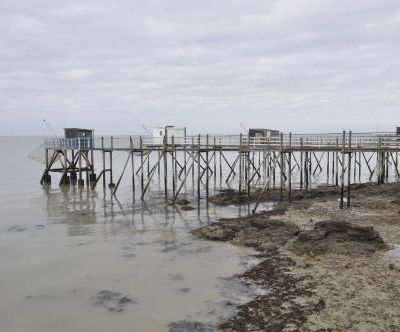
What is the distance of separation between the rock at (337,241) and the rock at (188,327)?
20.2 ft

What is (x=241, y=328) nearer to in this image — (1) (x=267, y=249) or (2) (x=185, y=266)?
(2) (x=185, y=266)

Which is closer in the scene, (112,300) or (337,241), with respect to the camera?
(112,300)

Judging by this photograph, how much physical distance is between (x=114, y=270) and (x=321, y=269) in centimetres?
684

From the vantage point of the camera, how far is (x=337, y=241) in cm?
1603

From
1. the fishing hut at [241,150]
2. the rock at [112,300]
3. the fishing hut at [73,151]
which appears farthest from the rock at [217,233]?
the fishing hut at [73,151]

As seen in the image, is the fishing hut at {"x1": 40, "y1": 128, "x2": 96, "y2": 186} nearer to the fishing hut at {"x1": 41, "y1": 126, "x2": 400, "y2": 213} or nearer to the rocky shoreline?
the fishing hut at {"x1": 41, "y1": 126, "x2": 400, "y2": 213}

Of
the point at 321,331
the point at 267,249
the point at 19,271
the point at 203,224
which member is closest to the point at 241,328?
the point at 321,331

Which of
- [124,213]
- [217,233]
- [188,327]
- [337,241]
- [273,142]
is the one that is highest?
[273,142]

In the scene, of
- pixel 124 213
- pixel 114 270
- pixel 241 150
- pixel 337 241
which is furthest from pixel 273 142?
pixel 114 270

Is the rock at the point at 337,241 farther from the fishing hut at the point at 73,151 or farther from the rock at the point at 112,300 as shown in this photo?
the fishing hut at the point at 73,151

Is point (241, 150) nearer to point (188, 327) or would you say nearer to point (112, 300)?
point (112, 300)

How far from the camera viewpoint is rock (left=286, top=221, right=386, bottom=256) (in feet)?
51.3

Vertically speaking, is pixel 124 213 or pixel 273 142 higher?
pixel 273 142

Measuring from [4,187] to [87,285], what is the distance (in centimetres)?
3235
